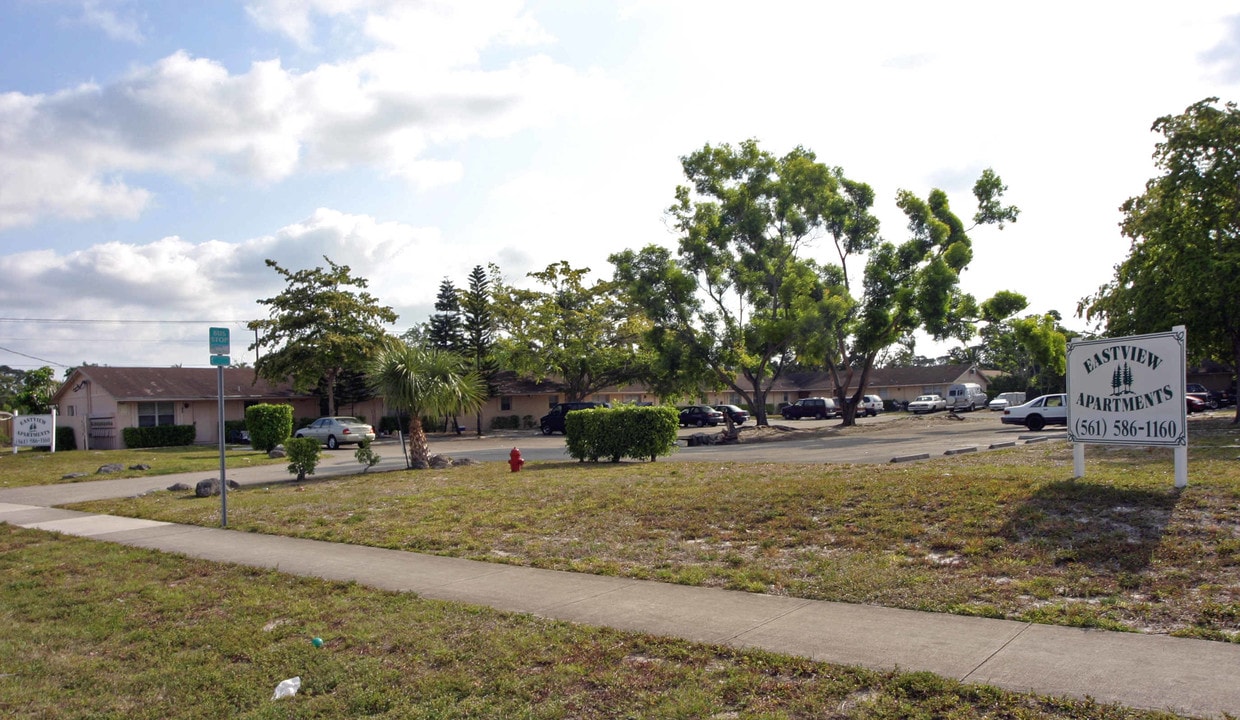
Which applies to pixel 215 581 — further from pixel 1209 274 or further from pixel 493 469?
pixel 1209 274

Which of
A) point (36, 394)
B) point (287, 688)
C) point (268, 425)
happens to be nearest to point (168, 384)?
point (36, 394)

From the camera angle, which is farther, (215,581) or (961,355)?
(961,355)

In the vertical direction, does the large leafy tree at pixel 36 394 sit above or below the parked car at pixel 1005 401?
above

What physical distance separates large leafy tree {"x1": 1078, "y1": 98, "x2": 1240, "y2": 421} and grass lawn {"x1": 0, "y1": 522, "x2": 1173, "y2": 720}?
26.9 m

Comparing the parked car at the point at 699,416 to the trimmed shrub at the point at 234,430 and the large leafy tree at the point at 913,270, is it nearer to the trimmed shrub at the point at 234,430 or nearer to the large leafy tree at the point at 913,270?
the large leafy tree at the point at 913,270

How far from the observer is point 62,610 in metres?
8.20

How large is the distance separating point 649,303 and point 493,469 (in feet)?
63.7

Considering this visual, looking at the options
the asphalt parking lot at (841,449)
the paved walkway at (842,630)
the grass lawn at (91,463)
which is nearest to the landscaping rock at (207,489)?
the grass lawn at (91,463)

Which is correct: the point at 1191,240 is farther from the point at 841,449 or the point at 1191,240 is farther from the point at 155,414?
the point at 155,414

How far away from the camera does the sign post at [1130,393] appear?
9.83 m

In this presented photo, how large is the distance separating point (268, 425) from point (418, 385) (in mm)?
14890

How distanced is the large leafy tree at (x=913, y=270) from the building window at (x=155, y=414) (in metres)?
33.6

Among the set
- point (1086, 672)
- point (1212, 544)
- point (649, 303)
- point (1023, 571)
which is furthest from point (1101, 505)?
point (649, 303)

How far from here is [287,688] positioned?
568 centimetres
